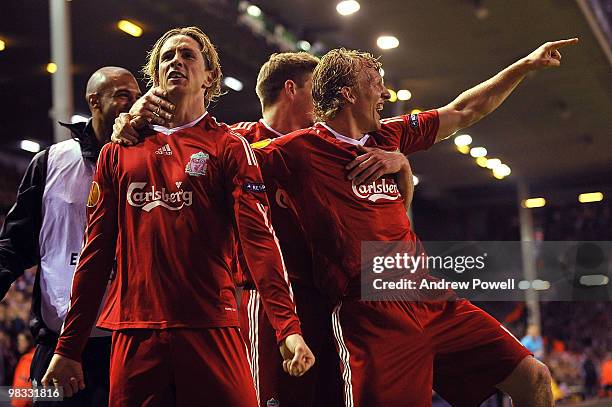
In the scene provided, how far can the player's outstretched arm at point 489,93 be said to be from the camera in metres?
4.04

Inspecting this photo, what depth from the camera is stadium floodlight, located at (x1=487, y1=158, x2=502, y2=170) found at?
19.0 m

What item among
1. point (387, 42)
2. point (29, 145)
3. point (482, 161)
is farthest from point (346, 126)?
point (482, 161)

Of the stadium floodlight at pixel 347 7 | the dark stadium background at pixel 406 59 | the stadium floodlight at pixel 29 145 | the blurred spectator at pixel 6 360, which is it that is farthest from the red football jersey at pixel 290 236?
the stadium floodlight at pixel 29 145

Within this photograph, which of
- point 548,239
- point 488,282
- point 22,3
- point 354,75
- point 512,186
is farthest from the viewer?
point 548,239

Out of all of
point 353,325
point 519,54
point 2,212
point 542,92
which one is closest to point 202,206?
point 353,325

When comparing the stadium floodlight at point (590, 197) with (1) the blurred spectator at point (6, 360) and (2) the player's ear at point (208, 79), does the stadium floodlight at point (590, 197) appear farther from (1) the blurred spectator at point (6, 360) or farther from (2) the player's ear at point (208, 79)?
(2) the player's ear at point (208, 79)

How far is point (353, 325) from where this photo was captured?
136 inches

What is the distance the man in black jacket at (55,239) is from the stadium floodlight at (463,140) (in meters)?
13.7

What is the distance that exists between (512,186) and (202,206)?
20261 mm

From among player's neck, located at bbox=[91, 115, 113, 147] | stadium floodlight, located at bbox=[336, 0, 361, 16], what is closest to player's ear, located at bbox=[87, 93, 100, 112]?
player's neck, located at bbox=[91, 115, 113, 147]

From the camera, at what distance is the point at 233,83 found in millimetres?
11156

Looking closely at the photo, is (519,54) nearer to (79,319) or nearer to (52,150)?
(52,150)

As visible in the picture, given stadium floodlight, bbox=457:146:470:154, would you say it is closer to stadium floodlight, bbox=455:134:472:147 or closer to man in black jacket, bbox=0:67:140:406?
stadium floodlight, bbox=455:134:472:147

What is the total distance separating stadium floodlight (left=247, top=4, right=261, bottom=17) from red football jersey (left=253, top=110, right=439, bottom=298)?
21.4ft
